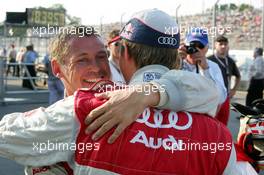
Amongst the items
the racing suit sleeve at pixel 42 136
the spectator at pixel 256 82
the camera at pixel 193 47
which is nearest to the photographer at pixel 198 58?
the camera at pixel 193 47

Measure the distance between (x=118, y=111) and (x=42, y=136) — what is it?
23 cm

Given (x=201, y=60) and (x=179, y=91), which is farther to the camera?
(x=201, y=60)

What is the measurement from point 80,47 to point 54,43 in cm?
14

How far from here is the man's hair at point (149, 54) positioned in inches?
Result: 55.4

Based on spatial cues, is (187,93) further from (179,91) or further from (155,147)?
(155,147)

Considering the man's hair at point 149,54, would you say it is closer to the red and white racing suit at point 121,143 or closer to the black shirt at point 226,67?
the red and white racing suit at point 121,143

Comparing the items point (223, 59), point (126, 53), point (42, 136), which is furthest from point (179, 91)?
point (223, 59)

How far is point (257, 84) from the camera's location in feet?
32.4

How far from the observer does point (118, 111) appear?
1272mm

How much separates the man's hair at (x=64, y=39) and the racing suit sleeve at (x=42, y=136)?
0.35 metres

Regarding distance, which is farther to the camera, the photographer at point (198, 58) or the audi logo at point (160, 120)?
the photographer at point (198, 58)

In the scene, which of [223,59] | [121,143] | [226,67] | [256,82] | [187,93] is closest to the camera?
[121,143]

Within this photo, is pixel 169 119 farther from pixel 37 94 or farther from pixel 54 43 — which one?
pixel 37 94

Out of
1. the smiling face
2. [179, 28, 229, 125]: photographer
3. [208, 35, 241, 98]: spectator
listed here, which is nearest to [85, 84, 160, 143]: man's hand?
the smiling face
